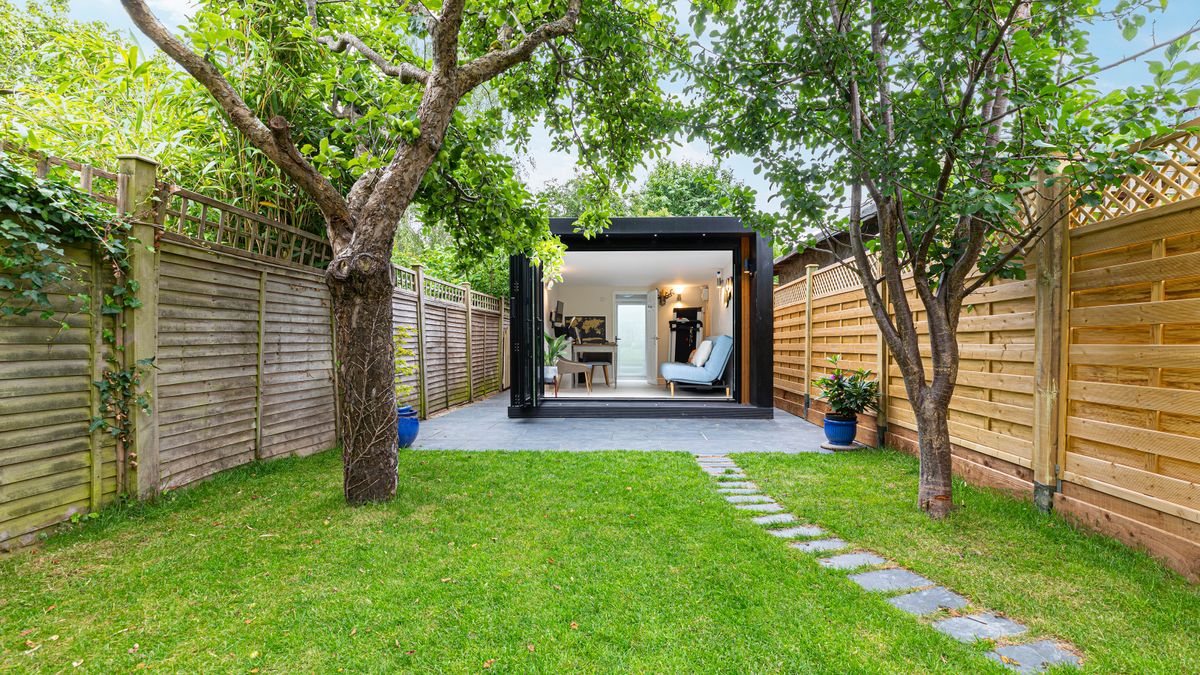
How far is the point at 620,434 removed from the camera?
545cm

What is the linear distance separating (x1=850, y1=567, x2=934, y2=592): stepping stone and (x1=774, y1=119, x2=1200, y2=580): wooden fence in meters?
1.05

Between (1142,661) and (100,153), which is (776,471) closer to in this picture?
(1142,661)

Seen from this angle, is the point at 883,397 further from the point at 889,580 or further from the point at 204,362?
the point at 204,362

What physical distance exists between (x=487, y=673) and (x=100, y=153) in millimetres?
3826

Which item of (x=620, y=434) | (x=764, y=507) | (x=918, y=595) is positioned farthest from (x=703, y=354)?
(x=918, y=595)

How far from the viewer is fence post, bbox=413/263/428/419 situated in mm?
6098

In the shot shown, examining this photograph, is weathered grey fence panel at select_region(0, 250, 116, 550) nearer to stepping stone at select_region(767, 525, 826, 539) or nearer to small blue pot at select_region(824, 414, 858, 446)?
stepping stone at select_region(767, 525, 826, 539)

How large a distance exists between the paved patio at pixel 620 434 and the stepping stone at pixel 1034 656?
9.53 ft

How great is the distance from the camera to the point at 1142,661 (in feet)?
4.93

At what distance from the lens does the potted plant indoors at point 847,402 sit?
4605mm

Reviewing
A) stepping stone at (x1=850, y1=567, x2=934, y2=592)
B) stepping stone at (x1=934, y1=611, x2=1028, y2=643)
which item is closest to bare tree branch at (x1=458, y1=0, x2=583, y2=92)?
stepping stone at (x1=850, y1=567, x2=934, y2=592)

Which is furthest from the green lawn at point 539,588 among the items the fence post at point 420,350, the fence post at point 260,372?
the fence post at point 420,350

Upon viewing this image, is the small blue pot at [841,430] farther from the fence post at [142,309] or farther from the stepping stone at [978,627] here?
the fence post at [142,309]

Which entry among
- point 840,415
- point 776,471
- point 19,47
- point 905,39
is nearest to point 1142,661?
point 776,471
